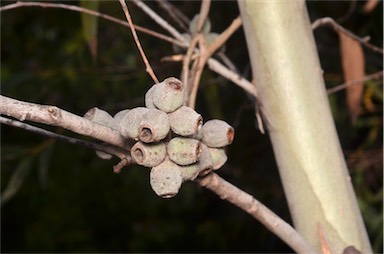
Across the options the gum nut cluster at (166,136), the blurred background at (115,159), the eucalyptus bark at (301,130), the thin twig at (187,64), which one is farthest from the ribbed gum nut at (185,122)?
the blurred background at (115,159)

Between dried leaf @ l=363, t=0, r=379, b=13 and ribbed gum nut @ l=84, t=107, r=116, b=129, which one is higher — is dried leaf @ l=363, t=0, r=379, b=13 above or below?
above

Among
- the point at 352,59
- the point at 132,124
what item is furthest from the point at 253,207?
the point at 352,59

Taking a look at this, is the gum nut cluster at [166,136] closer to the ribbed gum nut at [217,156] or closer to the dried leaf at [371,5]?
A: the ribbed gum nut at [217,156]

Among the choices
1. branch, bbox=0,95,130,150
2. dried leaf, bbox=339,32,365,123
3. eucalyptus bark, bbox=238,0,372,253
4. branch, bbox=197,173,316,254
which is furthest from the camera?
dried leaf, bbox=339,32,365,123

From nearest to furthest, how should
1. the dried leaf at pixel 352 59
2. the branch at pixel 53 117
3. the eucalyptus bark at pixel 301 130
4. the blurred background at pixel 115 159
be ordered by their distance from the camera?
the branch at pixel 53 117, the eucalyptus bark at pixel 301 130, the dried leaf at pixel 352 59, the blurred background at pixel 115 159

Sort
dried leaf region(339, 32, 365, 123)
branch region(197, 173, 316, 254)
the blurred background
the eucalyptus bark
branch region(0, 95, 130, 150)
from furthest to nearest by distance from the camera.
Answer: the blurred background < dried leaf region(339, 32, 365, 123) < the eucalyptus bark < branch region(197, 173, 316, 254) < branch region(0, 95, 130, 150)

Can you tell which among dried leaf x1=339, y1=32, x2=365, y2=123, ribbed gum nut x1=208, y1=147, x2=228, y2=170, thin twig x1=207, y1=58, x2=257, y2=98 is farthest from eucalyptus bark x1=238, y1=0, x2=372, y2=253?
dried leaf x1=339, y1=32, x2=365, y2=123

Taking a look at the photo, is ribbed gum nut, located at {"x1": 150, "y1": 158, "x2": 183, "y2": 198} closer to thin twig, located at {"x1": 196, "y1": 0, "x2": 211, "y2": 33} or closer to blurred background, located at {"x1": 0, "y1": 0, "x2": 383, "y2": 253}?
thin twig, located at {"x1": 196, "y1": 0, "x2": 211, "y2": 33}

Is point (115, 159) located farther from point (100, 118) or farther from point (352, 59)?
point (100, 118)
